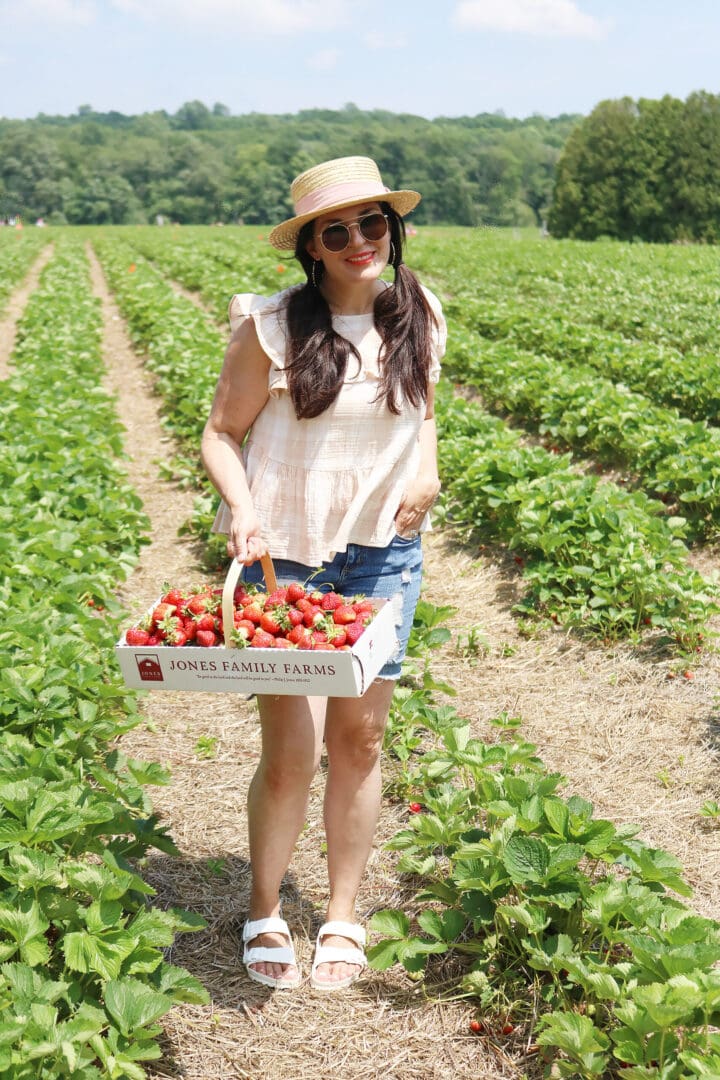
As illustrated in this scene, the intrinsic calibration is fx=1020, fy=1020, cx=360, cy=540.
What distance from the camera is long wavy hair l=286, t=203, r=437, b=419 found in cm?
247

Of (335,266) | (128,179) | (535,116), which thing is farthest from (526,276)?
(535,116)

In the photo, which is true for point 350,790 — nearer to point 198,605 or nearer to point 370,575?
point 370,575

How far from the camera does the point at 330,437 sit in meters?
2.55

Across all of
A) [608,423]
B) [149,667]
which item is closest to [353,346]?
[149,667]

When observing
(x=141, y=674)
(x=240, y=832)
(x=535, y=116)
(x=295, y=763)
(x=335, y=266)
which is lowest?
(x=240, y=832)

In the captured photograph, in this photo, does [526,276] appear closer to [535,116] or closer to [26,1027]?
[26,1027]

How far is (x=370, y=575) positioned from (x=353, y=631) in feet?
1.26

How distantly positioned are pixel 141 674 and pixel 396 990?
47.8 inches

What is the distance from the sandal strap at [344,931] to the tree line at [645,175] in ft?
148

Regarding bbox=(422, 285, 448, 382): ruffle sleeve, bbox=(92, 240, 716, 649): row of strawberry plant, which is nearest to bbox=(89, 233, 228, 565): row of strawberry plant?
bbox=(92, 240, 716, 649): row of strawberry plant

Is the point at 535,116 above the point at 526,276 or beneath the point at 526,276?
above

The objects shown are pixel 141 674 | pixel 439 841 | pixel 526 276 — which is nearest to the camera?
pixel 141 674

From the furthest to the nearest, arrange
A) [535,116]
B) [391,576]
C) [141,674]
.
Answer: [535,116], [391,576], [141,674]

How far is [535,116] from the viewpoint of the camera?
136 meters
